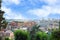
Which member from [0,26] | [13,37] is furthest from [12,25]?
[0,26]

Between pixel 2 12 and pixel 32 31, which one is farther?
pixel 32 31

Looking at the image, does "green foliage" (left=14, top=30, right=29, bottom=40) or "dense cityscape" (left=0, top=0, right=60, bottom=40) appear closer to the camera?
"dense cityscape" (left=0, top=0, right=60, bottom=40)

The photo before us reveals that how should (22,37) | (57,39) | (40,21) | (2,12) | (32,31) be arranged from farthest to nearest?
(40,21), (32,31), (22,37), (57,39), (2,12)

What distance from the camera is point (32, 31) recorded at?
27.1m

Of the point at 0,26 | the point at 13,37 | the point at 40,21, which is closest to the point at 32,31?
the point at 13,37

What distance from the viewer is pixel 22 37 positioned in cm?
2214

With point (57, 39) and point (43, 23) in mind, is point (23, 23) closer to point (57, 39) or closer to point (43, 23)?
point (43, 23)

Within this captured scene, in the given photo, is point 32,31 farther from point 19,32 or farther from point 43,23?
point 43,23

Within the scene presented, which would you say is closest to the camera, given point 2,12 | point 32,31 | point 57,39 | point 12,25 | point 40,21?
point 2,12

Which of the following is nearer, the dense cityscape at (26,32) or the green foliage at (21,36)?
the dense cityscape at (26,32)

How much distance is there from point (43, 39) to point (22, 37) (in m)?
2.25

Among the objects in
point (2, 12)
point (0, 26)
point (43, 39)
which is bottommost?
point (43, 39)

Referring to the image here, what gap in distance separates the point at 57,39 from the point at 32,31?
8.95 metres

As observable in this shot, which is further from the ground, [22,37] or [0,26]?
[0,26]
